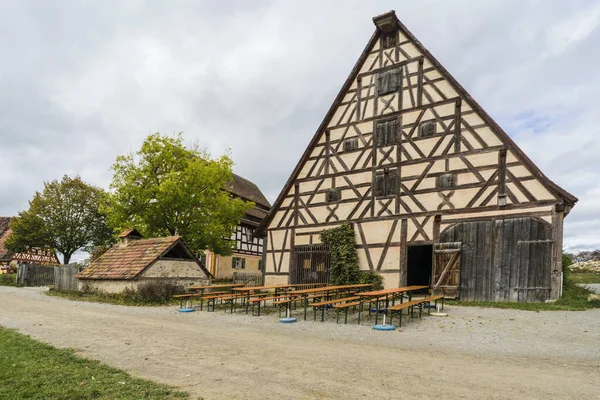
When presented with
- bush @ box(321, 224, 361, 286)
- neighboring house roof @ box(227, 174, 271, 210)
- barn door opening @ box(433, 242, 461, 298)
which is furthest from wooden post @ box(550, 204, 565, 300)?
neighboring house roof @ box(227, 174, 271, 210)

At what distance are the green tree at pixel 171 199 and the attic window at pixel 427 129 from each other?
1397cm

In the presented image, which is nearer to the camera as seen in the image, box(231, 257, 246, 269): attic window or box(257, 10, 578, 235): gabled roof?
box(257, 10, 578, 235): gabled roof

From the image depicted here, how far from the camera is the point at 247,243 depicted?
137ft

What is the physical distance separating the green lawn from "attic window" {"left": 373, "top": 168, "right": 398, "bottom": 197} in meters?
15.0

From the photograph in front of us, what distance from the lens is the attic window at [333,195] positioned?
863 inches

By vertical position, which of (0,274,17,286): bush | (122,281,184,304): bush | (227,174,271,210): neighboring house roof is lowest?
(0,274,17,286): bush

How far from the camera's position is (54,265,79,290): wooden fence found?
83.2 ft

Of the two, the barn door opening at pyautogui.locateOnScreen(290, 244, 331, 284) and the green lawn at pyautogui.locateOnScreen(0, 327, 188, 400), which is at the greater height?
the barn door opening at pyautogui.locateOnScreen(290, 244, 331, 284)

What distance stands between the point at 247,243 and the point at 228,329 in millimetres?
29734

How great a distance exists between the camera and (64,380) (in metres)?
6.13

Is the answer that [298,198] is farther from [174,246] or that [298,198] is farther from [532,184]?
[532,184]

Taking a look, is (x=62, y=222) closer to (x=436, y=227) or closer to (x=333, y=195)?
(x=333, y=195)

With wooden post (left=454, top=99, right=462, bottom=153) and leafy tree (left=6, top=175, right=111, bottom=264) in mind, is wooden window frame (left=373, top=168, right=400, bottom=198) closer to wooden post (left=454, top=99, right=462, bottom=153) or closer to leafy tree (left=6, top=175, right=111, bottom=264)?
wooden post (left=454, top=99, right=462, bottom=153)

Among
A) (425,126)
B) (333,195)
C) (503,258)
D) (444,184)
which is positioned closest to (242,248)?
(333,195)
